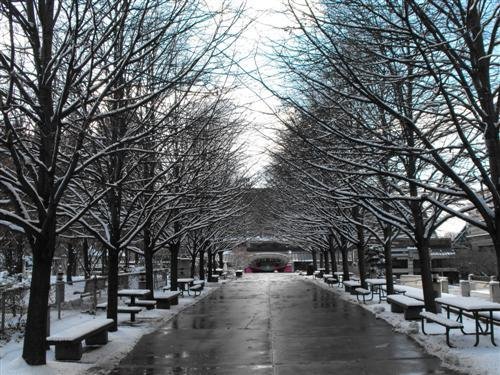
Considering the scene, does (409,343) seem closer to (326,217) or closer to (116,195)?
(116,195)

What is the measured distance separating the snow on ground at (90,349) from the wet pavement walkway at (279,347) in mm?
311

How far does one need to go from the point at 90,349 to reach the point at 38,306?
7.21ft

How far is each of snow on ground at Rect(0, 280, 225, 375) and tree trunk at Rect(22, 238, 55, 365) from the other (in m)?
0.20

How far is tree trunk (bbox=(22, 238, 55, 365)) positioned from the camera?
9.05 meters

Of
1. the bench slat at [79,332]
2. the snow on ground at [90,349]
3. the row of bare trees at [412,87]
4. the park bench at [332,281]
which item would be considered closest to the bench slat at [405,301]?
the row of bare trees at [412,87]

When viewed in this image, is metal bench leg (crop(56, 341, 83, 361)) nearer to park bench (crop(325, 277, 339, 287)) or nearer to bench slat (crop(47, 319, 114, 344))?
bench slat (crop(47, 319, 114, 344))

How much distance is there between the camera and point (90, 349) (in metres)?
11.1

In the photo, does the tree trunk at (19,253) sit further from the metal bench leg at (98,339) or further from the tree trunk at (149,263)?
the metal bench leg at (98,339)

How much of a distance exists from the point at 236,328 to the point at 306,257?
77714mm

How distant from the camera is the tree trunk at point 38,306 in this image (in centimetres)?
905

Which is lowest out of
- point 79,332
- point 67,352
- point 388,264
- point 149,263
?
point 67,352

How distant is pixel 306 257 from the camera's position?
9125 cm

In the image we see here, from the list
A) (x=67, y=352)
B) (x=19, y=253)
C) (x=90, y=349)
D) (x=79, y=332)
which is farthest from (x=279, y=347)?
(x=19, y=253)

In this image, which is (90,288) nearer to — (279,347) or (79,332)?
(79,332)
